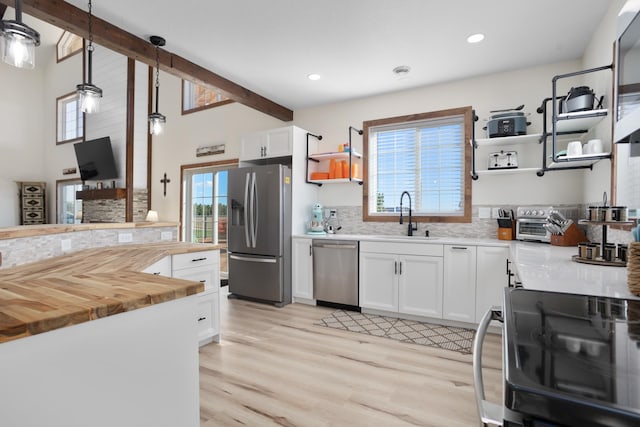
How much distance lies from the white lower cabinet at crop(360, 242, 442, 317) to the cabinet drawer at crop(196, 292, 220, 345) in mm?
1613

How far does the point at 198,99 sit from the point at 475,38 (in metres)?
4.72

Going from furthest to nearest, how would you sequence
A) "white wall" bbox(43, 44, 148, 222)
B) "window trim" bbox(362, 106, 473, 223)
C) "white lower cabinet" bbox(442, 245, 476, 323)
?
"white wall" bbox(43, 44, 148, 222) < "window trim" bbox(362, 106, 473, 223) < "white lower cabinet" bbox(442, 245, 476, 323)

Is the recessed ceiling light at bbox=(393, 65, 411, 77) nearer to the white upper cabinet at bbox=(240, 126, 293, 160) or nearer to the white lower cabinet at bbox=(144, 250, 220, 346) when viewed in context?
the white upper cabinet at bbox=(240, 126, 293, 160)

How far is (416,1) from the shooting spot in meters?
2.33

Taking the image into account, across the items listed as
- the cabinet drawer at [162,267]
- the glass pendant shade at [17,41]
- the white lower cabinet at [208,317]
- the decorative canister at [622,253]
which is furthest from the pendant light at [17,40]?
the decorative canister at [622,253]

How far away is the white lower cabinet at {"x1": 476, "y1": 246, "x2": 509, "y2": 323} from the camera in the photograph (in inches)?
118

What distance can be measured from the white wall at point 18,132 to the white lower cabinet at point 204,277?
8.32m

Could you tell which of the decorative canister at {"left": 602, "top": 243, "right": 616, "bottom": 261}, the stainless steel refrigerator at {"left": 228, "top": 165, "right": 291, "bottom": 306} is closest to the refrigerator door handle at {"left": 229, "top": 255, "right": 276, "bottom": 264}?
the stainless steel refrigerator at {"left": 228, "top": 165, "right": 291, "bottom": 306}

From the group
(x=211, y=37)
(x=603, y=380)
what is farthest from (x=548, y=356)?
(x=211, y=37)

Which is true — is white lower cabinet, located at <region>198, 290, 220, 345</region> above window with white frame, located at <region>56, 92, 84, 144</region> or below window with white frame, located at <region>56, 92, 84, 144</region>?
below

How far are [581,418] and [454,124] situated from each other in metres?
3.84

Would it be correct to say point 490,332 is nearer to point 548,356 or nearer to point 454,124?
point 454,124

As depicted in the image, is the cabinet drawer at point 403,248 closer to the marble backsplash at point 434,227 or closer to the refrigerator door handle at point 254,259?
the marble backsplash at point 434,227

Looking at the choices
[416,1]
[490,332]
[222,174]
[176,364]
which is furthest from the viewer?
[222,174]
